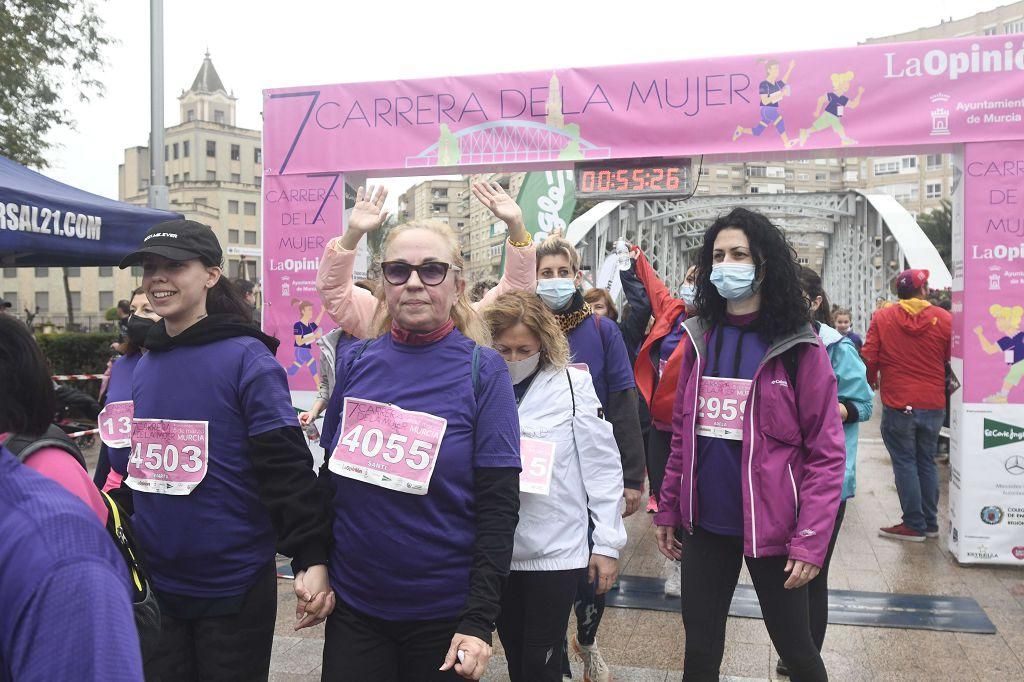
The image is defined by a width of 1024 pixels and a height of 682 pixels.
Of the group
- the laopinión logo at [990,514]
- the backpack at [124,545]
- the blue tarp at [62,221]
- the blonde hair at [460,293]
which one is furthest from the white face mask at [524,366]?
the laopinión logo at [990,514]

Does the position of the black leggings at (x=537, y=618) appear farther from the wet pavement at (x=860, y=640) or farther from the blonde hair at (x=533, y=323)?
the wet pavement at (x=860, y=640)

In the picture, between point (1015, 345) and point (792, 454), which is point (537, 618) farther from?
point (1015, 345)

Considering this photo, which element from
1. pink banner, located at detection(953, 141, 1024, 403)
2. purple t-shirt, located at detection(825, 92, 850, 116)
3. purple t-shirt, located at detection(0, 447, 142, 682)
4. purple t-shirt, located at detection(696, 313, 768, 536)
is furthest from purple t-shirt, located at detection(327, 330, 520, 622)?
pink banner, located at detection(953, 141, 1024, 403)

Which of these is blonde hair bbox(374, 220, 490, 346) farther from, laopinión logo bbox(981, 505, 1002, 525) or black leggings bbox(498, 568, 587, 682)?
laopinión logo bbox(981, 505, 1002, 525)

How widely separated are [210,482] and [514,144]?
15.1 feet

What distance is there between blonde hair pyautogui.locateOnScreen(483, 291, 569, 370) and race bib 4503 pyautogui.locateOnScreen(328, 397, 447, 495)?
766 millimetres

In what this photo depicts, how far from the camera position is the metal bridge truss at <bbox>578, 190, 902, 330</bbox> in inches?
898

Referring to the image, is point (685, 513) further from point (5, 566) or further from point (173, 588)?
point (5, 566)

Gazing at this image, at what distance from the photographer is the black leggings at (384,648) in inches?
86.8

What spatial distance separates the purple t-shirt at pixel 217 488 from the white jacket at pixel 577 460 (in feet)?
2.86

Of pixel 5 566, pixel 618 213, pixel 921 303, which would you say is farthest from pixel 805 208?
pixel 5 566

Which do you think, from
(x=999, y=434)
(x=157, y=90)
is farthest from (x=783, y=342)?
(x=157, y=90)

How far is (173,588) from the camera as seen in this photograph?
2.44 meters

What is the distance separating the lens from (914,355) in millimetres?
6832
